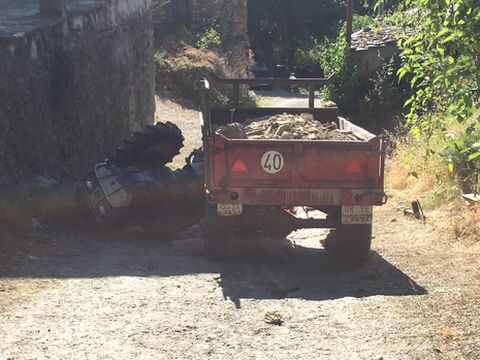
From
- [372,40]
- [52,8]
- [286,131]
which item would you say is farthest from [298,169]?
[372,40]

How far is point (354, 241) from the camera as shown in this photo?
9039 millimetres

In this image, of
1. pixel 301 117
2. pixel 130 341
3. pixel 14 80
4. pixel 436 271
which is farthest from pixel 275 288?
pixel 14 80

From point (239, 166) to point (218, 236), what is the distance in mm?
853

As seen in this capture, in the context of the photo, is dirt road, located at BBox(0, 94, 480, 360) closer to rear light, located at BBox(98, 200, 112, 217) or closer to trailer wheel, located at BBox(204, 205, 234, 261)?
trailer wheel, located at BBox(204, 205, 234, 261)

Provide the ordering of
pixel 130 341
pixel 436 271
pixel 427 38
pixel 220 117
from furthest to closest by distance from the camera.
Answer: pixel 220 117, pixel 436 271, pixel 427 38, pixel 130 341

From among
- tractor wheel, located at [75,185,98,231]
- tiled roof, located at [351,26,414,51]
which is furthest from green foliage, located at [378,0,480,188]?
tiled roof, located at [351,26,414,51]

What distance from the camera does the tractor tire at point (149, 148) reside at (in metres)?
11.0

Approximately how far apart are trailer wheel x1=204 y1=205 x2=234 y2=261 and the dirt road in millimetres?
144

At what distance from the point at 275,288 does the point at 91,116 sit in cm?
708

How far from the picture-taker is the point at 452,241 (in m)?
9.91

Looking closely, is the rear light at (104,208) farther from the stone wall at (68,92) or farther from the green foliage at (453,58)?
the green foliage at (453,58)

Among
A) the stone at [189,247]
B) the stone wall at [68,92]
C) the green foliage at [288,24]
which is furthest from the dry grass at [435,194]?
the green foliage at [288,24]

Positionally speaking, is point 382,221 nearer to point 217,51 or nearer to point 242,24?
point 217,51

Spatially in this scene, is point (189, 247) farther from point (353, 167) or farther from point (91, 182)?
point (353, 167)
